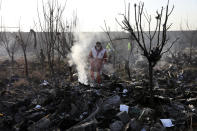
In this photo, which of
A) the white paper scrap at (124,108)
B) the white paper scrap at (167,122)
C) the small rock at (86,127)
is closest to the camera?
the small rock at (86,127)

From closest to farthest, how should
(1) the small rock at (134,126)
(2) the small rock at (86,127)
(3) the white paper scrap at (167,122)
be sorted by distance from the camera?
(2) the small rock at (86,127)
(1) the small rock at (134,126)
(3) the white paper scrap at (167,122)

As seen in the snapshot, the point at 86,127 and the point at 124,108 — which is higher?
the point at 124,108

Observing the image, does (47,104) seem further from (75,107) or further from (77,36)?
(77,36)

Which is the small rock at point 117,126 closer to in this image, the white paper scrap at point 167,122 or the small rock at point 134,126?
the small rock at point 134,126

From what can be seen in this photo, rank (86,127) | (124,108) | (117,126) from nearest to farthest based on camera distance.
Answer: (86,127) < (117,126) < (124,108)

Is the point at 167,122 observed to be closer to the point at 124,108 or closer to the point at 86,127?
the point at 124,108

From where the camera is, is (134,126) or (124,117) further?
(124,117)

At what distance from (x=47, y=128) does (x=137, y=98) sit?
2034mm

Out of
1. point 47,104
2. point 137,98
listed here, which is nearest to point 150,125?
point 137,98

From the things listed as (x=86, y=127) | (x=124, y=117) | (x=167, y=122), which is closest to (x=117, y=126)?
(x=124, y=117)

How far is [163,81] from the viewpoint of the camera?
7.14m

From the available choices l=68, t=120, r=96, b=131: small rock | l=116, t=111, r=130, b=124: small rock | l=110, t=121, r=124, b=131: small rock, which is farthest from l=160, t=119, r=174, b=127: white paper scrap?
l=68, t=120, r=96, b=131: small rock

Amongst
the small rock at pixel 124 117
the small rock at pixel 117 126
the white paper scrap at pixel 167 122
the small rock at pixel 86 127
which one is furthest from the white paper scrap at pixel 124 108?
the small rock at pixel 86 127

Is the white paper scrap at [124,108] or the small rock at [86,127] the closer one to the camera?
the small rock at [86,127]
